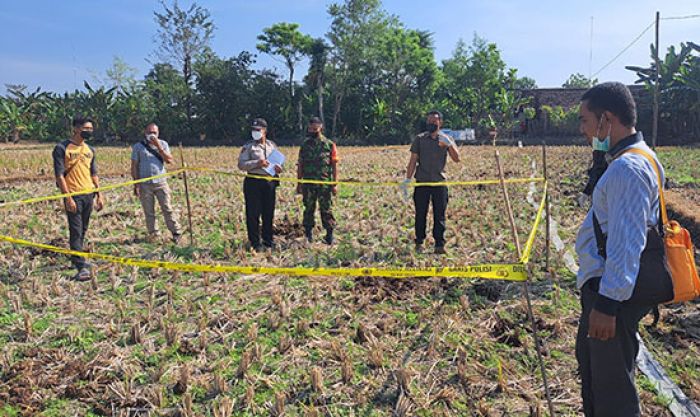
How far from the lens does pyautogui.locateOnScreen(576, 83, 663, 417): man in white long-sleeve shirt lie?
83.5 inches

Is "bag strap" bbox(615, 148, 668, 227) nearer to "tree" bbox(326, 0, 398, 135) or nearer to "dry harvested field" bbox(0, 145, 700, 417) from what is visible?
"dry harvested field" bbox(0, 145, 700, 417)

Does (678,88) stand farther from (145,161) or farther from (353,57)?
(145,161)

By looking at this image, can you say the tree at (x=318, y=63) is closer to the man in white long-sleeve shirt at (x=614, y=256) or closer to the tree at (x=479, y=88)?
the tree at (x=479, y=88)

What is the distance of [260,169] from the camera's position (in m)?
6.71

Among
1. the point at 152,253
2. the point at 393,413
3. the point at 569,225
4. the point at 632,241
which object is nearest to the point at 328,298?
the point at 393,413

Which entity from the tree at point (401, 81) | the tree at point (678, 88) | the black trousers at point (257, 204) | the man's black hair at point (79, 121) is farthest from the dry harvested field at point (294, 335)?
the tree at point (401, 81)

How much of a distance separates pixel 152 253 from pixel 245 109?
34.6m

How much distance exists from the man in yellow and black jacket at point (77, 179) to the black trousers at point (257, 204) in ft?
6.24

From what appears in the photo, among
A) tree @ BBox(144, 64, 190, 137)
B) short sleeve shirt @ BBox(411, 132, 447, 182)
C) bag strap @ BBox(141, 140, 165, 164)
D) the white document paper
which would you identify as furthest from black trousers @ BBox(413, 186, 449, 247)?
tree @ BBox(144, 64, 190, 137)

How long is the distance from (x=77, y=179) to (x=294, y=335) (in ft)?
11.4

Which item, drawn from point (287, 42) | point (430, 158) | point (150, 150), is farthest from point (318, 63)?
point (430, 158)

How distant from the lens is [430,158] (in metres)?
6.46

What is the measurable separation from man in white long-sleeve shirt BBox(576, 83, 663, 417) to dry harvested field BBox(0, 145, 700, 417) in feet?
3.08

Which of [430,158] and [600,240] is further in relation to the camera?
[430,158]
